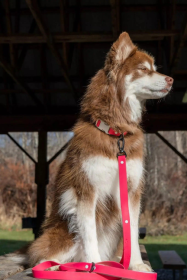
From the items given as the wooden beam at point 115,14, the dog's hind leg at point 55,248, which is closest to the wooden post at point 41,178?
the wooden beam at point 115,14

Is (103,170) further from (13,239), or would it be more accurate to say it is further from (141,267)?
(13,239)

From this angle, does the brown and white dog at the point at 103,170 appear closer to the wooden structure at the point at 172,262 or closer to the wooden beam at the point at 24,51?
the wooden structure at the point at 172,262

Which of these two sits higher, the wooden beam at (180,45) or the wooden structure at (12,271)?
the wooden beam at (180,45)

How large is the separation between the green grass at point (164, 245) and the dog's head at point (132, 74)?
909 cm

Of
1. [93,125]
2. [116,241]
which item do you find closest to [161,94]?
[93,125]

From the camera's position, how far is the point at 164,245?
13109 mm

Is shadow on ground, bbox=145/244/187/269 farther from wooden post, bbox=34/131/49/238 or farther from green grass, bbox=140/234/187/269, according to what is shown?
wooden post, bbox=34/131/49/238

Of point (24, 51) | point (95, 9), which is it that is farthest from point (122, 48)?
point (24, 51)

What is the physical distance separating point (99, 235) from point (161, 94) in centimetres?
120

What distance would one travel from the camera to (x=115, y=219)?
2.80 meters

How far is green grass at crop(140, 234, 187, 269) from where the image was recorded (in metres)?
11.8

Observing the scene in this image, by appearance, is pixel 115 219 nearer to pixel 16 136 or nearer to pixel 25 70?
pixel 25 70

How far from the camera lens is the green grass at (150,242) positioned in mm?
12047

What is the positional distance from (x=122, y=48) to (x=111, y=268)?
1.65 metres
